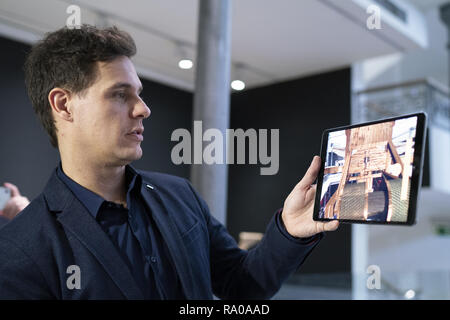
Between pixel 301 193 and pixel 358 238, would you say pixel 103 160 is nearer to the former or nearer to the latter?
pixel 301 193

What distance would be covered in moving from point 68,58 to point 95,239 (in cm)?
43

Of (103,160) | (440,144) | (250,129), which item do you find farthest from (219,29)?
(440,144)

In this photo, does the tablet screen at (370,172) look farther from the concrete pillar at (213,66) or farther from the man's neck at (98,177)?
the concrete pillar at (213,66)

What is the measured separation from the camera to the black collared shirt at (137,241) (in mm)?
1042

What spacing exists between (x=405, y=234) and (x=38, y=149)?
8999 mm

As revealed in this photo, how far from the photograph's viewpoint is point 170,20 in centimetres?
456

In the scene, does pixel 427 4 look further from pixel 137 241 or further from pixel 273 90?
pixel 137 241

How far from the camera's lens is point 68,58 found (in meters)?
1.10

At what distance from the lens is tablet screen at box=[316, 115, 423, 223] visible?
882mm

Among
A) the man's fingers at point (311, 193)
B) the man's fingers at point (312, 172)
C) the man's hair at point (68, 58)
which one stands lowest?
the man's fingers at point (311, 193)

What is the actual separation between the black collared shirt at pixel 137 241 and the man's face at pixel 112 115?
0.09 metres

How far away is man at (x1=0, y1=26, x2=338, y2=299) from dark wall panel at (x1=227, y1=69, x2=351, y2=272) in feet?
0.98

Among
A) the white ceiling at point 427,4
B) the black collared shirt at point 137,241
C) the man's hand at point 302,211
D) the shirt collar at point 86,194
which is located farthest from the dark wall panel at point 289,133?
the white ceiling at point 427,4

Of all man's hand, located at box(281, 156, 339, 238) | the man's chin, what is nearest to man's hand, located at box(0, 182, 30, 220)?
the man's chin
